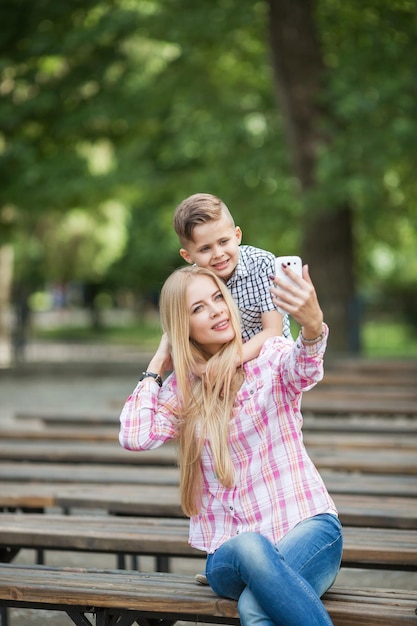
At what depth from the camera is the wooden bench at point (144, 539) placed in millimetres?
3961

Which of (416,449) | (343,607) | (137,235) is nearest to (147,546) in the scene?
(343,607)

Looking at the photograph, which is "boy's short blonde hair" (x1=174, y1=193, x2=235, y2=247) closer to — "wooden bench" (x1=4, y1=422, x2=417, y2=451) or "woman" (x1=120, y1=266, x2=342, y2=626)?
"woman" (x1=120, y1=266, x2=342, y2=626)

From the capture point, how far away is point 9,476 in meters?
5.68

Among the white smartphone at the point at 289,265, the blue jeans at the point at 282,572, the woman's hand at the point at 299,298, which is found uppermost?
the white smartphone at the point at 289,265

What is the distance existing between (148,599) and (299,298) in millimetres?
1167

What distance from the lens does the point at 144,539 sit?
4.23 meters

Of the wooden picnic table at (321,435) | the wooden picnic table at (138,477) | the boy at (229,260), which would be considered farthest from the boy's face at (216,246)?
the wooden picnic table at (321,435)

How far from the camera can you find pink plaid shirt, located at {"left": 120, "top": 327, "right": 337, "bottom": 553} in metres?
3.35

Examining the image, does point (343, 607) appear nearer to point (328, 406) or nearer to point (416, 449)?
point (416, 449)

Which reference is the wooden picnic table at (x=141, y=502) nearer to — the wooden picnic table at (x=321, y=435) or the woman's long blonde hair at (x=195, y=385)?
the wooden picnic table at (x=321, y=435)

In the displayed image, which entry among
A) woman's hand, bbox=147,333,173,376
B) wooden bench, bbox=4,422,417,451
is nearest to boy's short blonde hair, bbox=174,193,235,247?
woman's hand, bbox=147,333,173,376

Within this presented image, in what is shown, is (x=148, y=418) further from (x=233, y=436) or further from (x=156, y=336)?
(x=156, y=336)

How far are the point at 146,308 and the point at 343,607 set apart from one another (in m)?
43.8

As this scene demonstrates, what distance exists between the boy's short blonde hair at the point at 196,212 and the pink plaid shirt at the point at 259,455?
522mm
